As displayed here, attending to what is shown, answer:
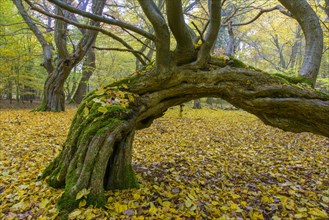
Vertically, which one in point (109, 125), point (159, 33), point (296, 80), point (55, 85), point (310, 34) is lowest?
point (109, 125)

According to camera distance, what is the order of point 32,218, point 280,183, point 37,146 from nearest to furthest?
1. point 32,218
2. point 280,183
3. point 37,146

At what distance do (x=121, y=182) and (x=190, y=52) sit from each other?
6.58 ft

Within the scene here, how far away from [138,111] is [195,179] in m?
1.45

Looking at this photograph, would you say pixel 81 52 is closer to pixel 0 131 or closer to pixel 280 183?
pixel 0 131

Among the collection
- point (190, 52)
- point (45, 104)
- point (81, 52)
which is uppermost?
point (81, 52)

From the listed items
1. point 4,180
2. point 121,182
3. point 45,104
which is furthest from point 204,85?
point 45,104

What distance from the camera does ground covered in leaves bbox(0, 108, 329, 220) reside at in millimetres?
2564

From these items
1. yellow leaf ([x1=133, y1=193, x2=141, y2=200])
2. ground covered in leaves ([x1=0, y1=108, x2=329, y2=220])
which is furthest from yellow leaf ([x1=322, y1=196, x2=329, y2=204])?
yellow leaf ([x1=133, y1=193, x2=141, y2=200])

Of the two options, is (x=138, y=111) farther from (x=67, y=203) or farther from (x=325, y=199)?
(x=325, y=199)

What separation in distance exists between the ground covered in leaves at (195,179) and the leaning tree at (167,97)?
0.91 feet

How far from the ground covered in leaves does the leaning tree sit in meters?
0.28

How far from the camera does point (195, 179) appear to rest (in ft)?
11.6

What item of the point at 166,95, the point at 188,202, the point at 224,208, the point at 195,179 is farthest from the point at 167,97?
the point at 224,208

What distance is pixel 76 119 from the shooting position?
317 centimetres
